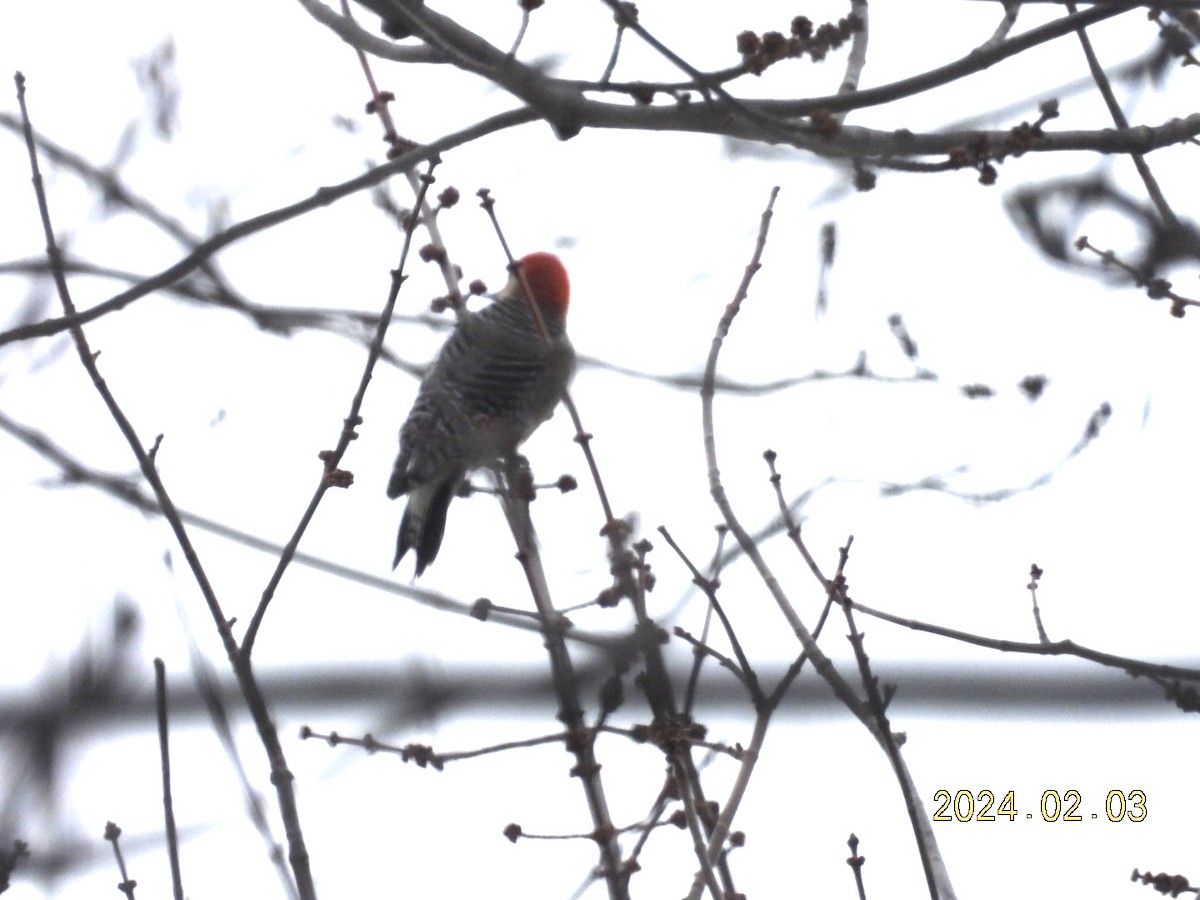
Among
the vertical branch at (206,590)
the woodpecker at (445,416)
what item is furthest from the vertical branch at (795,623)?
the woodpecker at (445,416)

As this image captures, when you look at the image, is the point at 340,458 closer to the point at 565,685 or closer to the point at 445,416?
the point at 565,685

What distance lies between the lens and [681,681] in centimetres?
205

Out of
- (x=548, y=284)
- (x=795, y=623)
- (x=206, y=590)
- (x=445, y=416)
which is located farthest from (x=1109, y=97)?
(x=548, y=284)

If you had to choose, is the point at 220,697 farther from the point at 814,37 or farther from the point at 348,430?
the point at 814,37

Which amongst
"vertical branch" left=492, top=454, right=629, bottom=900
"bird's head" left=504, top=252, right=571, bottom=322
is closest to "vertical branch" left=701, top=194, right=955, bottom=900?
"vertical branch" left=492, top=454, right=629, bottom=900

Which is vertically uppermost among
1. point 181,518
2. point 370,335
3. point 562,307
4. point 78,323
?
point 562,307

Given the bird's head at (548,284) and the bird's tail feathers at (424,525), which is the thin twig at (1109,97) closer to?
the bird's tail feathers at (424,525)

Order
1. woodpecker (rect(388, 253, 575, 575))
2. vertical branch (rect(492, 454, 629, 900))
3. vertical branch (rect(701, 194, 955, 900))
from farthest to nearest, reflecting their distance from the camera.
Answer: woodpecker (rect(388, 253, 575, 575)) → vertical branch (rect(701, 194, 955, 900)) → vertical branch (rect(492, 454, 629, 900))

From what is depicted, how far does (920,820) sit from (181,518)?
4.37 ft

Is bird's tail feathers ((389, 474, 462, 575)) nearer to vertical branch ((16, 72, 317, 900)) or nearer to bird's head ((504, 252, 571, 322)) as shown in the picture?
bird's head ((504, 252, 571, 322))

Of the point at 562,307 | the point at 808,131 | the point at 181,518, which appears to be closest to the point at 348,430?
the point at 181,518

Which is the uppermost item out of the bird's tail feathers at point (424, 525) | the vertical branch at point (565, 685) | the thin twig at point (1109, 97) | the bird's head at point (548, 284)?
the bird's head at point (548, 284)

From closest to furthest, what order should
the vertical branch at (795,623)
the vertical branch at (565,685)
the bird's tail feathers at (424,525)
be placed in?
the vertical branch at (565,685) < the vertical branch at (795,623) < the bird's tail feathers at (424,525)

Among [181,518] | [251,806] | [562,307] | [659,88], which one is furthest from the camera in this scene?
[562,307]
